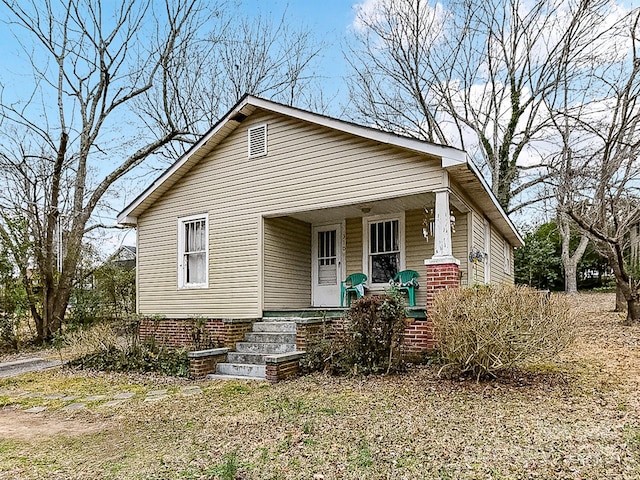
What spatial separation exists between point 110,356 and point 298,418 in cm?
570

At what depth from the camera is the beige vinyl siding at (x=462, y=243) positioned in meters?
9.86

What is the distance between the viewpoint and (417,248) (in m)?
10.5

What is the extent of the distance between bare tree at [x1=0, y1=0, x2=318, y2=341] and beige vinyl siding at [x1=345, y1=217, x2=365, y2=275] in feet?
26.1

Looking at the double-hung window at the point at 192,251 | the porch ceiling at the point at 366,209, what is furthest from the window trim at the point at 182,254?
the porch ceiling at the point at 366,209

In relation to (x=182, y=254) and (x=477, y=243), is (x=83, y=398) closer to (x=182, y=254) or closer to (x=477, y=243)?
(x=182, y=254)

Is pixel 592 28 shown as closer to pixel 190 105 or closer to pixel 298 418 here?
pixel 190 105

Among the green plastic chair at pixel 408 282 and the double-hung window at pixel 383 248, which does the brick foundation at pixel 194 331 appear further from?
the green plastic chair at pixel 408 282

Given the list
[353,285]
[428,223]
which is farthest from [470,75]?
[353,285]

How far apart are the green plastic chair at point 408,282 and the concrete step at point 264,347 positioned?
2688mm

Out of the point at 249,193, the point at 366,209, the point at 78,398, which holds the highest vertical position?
the point at 249,193

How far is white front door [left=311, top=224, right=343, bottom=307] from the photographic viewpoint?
11477 mm

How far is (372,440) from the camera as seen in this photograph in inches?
181

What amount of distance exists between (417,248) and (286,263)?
2914 mm

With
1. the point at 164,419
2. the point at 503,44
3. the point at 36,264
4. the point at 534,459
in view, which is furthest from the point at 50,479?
the point at 503,44
